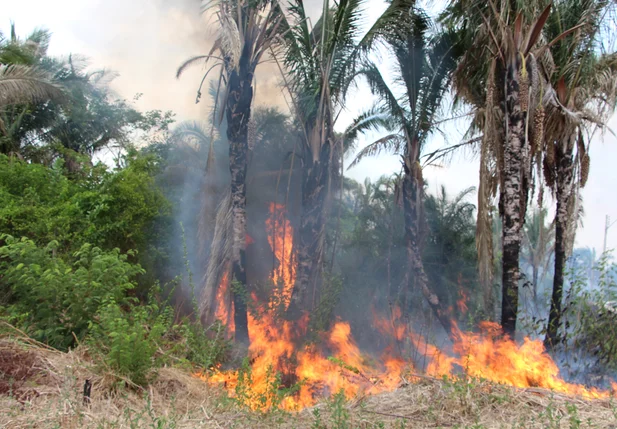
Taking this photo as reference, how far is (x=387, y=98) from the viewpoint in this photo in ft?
46.0

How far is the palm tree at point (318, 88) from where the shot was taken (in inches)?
461

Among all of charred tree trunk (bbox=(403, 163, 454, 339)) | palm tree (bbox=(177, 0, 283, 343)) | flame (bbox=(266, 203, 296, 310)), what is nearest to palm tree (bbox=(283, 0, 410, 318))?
palm tree (bbox=(177, 0, 283, 343))

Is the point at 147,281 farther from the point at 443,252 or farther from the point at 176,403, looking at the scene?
the point at 443,252

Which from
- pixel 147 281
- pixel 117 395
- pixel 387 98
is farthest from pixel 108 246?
pixel 387 98

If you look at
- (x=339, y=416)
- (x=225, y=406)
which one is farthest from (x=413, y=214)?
(x=339, y=416)

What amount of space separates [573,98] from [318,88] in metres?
5.83

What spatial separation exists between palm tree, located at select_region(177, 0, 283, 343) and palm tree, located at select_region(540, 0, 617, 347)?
6.48m

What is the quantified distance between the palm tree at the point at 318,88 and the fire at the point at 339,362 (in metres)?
0.88

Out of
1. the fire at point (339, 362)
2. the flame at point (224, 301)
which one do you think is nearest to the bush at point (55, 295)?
the fire at point (339, 362)

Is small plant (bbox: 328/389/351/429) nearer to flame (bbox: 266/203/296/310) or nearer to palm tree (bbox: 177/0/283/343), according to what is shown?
palm tree (bbox: 177/0/283/343)

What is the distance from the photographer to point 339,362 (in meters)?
6.85

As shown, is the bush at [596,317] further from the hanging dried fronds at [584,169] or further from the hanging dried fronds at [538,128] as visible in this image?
the hanging dried fronds at [584,169]

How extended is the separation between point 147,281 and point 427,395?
28.3ft

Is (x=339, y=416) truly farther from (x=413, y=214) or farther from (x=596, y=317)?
(x=413, y=214)
